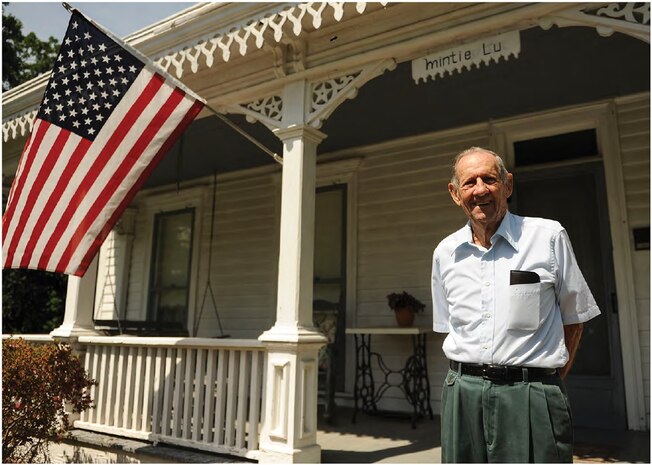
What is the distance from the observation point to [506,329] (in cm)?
158

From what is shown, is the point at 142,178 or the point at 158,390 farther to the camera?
the point at 158,390

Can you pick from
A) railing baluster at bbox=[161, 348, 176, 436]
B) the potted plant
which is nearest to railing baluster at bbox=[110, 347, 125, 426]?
railing baluster at bbox=[161, 348, 176, 436]

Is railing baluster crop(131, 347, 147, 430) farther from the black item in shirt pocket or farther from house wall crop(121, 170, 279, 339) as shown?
the black item in shirt pocket

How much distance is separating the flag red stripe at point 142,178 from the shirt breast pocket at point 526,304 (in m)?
2.61

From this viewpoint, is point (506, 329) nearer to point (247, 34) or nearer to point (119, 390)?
point (247, 34)

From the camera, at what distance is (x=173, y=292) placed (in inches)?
308

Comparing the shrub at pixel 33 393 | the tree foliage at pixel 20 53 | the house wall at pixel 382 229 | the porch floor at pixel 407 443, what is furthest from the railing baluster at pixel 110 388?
the tree foliage at pixel 20 53

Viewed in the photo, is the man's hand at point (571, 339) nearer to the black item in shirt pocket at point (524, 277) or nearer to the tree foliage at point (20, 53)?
the black item in shirt pocket at point (524, 277)

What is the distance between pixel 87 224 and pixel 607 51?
161 inches

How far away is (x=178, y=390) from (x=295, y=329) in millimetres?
1294

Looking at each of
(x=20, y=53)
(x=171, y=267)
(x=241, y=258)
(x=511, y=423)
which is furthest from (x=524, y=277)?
(x=20, y=53)

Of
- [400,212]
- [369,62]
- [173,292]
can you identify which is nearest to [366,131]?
[400,212]

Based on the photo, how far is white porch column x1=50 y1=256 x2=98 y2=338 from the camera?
5.02 m

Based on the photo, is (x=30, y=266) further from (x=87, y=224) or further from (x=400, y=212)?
(x=400, y=212)
